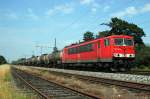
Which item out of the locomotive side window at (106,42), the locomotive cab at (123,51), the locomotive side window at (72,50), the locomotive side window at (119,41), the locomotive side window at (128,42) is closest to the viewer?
the locomotive cab at (123,51)

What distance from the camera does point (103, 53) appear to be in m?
28.5

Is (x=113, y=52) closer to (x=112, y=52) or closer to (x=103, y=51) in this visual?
(x=112, y=52)

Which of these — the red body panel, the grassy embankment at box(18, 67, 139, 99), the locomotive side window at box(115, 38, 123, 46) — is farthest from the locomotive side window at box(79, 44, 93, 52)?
the grassy embankment at box(18, 67, 139, 99)


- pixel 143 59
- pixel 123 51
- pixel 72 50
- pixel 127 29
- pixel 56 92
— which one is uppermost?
pixel 127 29

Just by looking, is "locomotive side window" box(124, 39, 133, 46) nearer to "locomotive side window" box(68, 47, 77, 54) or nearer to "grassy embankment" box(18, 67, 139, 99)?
"grassy embankment" box(18, 67, 139, 99)

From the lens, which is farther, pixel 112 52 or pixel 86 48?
pixel 86 48

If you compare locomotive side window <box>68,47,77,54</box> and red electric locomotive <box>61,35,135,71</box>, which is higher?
locomotive side window <box>68,47,77,54</box>

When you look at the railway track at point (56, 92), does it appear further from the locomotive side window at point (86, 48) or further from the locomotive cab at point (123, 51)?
the locomotive side window at point (86, 48)

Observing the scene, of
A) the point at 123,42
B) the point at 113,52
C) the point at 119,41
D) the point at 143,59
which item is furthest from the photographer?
the point at 143,59

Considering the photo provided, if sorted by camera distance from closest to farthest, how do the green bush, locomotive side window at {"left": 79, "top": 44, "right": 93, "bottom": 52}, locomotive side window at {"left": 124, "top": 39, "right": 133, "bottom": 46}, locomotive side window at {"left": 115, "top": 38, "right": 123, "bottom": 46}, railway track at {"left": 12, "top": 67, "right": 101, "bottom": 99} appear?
railway track at {"left": 12, "top": 67, "right": 101, "bottom": 99}
locomotive side window at {"left": 115, "top": 38, "right": 123, "bottom": 46}
locomotive side window at {"left": 124, "top": 39, "right": 133, "bottom": 46}
locomotive side window at {"left": 79, "top": 44, "right": 93, "bottom": 52}
the green bush

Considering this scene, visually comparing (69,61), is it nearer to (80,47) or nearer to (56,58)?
(80,47)

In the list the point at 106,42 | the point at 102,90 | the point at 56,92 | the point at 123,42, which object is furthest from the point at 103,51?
the point at 102,90

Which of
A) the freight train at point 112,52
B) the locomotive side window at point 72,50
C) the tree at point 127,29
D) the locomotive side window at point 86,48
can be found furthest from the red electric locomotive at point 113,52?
the tree at point 127,29

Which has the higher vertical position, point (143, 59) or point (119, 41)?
point (119, 41)
